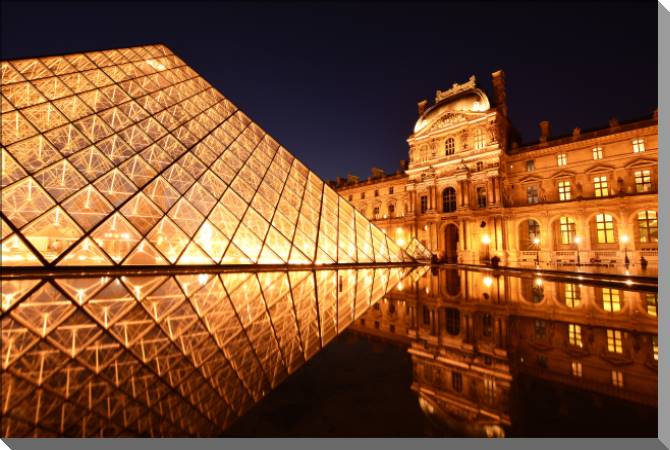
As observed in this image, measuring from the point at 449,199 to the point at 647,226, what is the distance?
46.6ft

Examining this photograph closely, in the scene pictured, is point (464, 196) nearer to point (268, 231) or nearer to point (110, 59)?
point (268, 231)

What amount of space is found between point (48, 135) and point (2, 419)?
1239 centimetres

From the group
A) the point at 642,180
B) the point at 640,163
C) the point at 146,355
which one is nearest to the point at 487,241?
the point at 642,180

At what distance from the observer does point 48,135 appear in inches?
424

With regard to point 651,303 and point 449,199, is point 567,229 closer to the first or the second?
point 449,199

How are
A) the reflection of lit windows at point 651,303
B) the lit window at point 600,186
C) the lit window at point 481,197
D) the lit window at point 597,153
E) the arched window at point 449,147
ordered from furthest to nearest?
the arched window at point 449,147
the lit window at point 481,197
the lit window at point 597,153
the lit window at point 600,186
the reflection of lit windows at point 651,303

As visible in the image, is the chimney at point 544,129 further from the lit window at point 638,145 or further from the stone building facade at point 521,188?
the lit window at point 638,145

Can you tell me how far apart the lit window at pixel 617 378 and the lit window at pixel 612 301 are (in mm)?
3629

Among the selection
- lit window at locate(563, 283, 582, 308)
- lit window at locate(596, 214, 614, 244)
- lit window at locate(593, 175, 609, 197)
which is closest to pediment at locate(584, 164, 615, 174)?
lit window at locate(593, 175, 609, 197)

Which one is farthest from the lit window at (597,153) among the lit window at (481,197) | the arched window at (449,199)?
the arched window at (449,199)

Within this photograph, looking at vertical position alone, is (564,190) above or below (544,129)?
below

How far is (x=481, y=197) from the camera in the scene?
29516mm

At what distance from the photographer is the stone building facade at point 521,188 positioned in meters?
23.4
